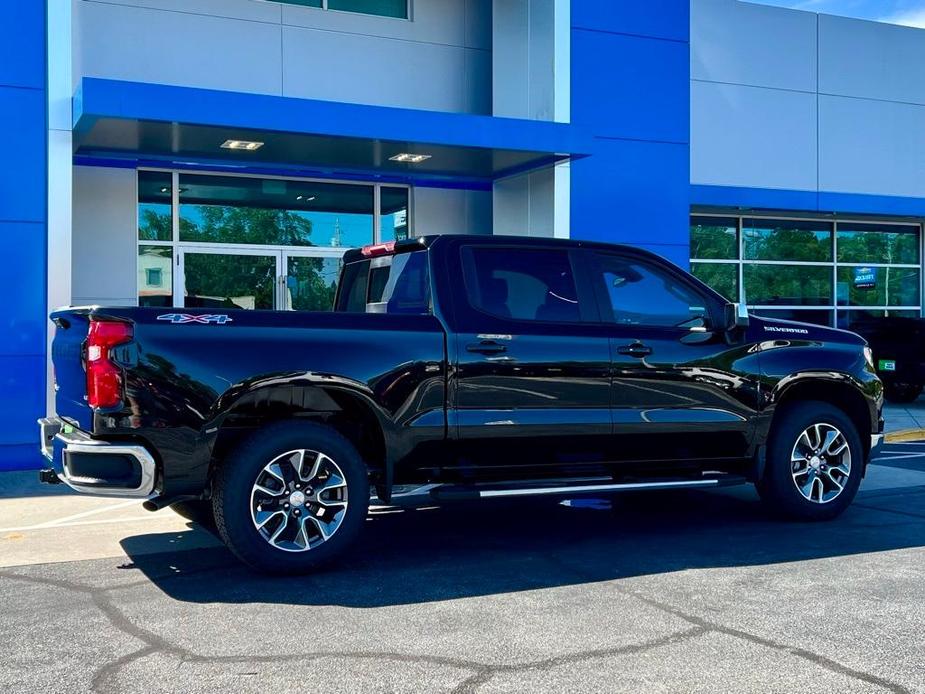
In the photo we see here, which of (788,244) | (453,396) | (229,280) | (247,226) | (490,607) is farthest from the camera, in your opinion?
(788,244)

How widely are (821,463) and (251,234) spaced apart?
27.8ft

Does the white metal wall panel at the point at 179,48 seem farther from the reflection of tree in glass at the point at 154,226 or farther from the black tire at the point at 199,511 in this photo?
the black tire at the point at 199,511

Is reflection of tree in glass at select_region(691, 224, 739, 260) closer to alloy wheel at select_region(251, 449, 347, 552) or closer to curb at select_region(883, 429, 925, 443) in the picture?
curb at select_region(883, 429, 925, 443)

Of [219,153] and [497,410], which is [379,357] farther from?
[219,153]

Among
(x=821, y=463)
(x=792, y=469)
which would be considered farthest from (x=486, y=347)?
(x=821, y=463)

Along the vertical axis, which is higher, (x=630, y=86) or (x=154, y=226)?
(x=630, y=86)

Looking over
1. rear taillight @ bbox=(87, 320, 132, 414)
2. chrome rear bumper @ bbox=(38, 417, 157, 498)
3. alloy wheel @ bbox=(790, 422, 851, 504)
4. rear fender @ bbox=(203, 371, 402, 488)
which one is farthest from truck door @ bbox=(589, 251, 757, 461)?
rear taillight @ bbox=(87, 320, 132, 414)

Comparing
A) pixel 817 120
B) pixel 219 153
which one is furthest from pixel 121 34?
pixel 817 120

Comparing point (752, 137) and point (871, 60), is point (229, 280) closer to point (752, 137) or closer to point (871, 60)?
point (752, 137)

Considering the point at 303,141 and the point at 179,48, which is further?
the point at 179,48

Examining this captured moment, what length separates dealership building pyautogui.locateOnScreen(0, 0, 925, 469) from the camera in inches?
424

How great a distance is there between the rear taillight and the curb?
10428mm

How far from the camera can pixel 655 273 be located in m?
7.48

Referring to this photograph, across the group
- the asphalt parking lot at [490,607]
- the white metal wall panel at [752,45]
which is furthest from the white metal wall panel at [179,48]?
the white metal wall panel at [752,45]
